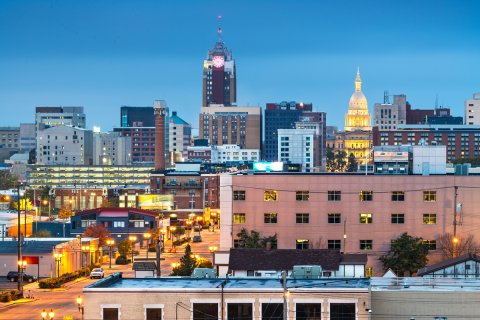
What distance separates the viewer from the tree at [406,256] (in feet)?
223

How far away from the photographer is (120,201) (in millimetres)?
184500

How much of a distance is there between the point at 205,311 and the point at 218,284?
7.75 feet

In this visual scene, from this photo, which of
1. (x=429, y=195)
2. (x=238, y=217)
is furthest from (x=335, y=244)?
(x=429, y=195)

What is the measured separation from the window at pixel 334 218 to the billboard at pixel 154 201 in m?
101

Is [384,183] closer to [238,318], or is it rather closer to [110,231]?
[238,318]

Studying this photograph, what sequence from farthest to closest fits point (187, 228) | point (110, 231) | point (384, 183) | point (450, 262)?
1. point (187, 228)
2. point (110, 231)
3. point (384, 183)
4. point (450, 262)

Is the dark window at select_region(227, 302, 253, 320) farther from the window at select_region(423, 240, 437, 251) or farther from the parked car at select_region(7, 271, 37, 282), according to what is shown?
the parked car at select_region(7, 271, 37, 282)

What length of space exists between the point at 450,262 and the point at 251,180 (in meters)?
30.9

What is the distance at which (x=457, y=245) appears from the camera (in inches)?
2926

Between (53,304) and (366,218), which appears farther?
(366,218)

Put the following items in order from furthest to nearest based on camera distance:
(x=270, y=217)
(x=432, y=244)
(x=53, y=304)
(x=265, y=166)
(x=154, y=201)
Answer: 1. (x=154, y=201)
2. (x=265, y=166)
3. (x=270, y=217)
4. (x=432, y=244)
5. (x=53, y=304)

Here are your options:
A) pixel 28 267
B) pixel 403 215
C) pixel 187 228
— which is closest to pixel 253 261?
pixel 403 215

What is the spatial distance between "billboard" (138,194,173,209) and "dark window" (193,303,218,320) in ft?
449

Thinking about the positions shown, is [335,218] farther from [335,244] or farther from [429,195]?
[429,195]
